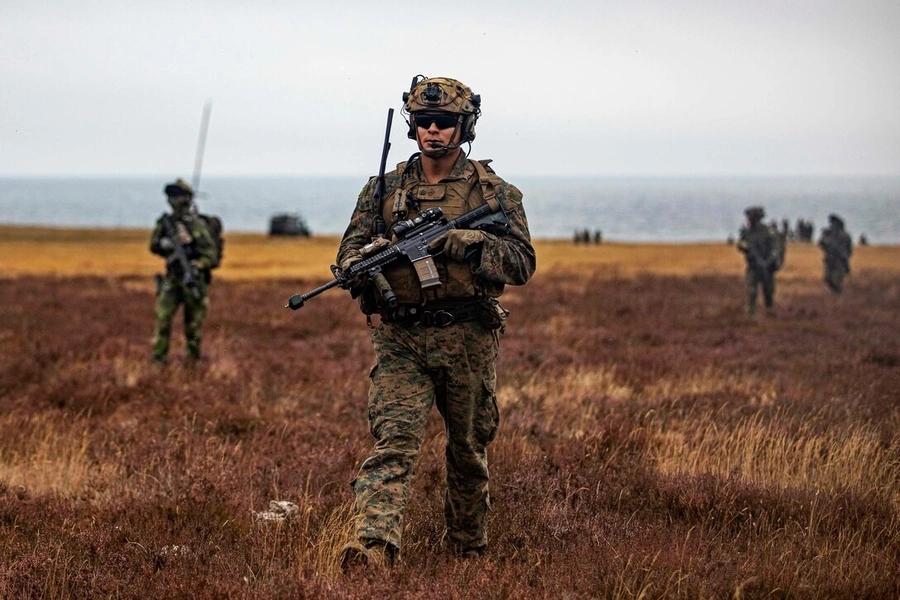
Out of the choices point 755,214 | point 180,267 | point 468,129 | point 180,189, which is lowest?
point 180,267

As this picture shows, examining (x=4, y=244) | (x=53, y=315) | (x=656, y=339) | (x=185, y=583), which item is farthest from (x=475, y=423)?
(x=4, y=244)

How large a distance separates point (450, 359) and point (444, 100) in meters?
1.22

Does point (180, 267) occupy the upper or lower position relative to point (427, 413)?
upper

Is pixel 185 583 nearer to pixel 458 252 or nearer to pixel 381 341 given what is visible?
→ pixel 381 341

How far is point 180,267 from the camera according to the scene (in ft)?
39.5

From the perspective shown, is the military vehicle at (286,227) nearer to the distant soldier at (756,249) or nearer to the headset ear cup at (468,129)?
the distant soldier at (756,249)

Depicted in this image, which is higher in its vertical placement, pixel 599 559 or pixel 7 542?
pixel 599 559

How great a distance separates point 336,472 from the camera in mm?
6656

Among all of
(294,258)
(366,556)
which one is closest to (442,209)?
(366,556)

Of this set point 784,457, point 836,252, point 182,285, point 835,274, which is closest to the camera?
point 784,457

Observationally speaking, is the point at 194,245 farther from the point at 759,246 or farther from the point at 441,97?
the point at 759,246

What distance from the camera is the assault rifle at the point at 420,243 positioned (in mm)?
4854

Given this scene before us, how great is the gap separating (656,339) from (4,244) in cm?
3572

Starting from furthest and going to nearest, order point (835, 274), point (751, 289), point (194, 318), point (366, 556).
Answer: point (835, 274)
point (751, 289)
point (194, 318)
point (366, 556)
